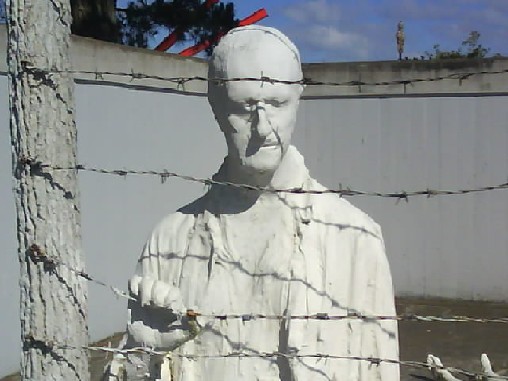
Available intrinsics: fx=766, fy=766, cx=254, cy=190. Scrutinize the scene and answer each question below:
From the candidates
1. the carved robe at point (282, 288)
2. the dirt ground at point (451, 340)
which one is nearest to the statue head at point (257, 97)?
the carved robe at point (282, 288)

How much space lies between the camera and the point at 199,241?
2.21m

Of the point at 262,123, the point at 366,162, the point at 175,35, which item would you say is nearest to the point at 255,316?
the point at 262,123

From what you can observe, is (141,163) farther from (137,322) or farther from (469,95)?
(137,322)

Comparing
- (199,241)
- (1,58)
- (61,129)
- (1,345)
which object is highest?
(1,58)

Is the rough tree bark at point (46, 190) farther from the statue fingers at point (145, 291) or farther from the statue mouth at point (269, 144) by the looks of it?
the statue mouth at point (269, 144)

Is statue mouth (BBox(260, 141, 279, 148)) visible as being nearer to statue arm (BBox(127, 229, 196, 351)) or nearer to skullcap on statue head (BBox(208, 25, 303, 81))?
skullcap on statue head (BBox(208, 25, 303, 81))

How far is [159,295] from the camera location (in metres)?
→ 2.01

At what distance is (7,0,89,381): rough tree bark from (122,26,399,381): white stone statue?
1.09ft

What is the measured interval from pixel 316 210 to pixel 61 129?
788 mm

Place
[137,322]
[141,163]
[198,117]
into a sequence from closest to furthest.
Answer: [137,322] → [141,163] → [198,117]

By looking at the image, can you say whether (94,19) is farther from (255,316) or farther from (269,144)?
(255,316)

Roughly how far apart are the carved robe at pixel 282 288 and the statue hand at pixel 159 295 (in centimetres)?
4

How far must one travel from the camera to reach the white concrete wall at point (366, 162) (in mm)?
6980

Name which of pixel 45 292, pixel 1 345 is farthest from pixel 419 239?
pixel 45 292
